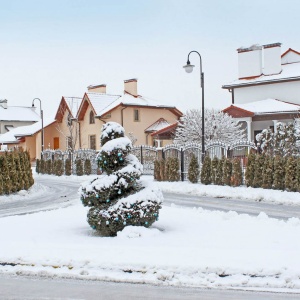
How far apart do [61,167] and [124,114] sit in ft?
45.0

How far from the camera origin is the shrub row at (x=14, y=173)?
1939 cm

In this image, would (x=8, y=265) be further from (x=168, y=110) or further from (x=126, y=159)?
(x=168, y=110)

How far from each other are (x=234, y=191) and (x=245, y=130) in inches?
733

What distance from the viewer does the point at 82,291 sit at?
6.60m

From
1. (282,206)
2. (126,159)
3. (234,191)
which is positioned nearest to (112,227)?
(126,159)

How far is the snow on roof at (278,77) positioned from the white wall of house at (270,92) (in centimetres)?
56

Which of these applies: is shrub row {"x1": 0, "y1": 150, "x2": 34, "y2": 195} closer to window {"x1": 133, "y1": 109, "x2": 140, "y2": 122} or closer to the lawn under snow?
the lawn under snow

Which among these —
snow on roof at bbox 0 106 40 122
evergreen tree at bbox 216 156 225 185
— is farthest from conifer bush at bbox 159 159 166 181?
snow on roof at bbox 0 106 40 122

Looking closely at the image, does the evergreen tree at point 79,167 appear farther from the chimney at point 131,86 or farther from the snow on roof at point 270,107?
the chimney at point 131,86

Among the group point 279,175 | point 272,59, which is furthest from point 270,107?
point 279,175

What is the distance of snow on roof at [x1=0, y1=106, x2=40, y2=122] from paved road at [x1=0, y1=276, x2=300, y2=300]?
64.2 meters

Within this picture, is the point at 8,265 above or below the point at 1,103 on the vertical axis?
below

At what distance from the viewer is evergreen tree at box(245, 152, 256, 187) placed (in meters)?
20.7

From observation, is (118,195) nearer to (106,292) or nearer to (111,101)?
(106,292)
